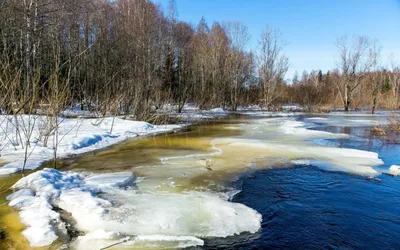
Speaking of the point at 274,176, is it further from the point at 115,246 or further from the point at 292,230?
the point at 115,246

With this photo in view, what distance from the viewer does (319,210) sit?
13.8 ft

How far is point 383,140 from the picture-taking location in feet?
36.0

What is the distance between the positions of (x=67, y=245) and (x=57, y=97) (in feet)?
14.2

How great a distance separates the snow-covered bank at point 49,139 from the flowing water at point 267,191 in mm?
687

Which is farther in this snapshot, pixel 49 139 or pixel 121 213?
pixel 49 139

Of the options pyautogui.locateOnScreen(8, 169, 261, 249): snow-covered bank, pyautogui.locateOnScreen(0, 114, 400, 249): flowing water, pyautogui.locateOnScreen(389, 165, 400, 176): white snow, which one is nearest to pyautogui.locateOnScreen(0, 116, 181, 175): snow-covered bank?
pyautogui.locateOnScreen(0, 114, 400, 249): flowing water

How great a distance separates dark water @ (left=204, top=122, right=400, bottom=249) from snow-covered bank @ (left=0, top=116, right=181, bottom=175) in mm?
4452

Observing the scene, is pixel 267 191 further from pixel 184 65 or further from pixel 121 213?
pixel 184 65

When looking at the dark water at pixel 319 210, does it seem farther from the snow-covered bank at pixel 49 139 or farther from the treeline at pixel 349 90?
the treeline at pixel 349 90

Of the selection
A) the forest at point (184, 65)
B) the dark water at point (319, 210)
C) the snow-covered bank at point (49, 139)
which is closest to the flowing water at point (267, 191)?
the dark water at point (319, 210)

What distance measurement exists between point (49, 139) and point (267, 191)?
6.94 m

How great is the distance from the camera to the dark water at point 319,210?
10.8 ft

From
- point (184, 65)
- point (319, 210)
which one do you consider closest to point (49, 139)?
point (319, 210)

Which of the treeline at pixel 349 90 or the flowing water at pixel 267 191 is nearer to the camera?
Answer: the flowing water at pixel 267 191
